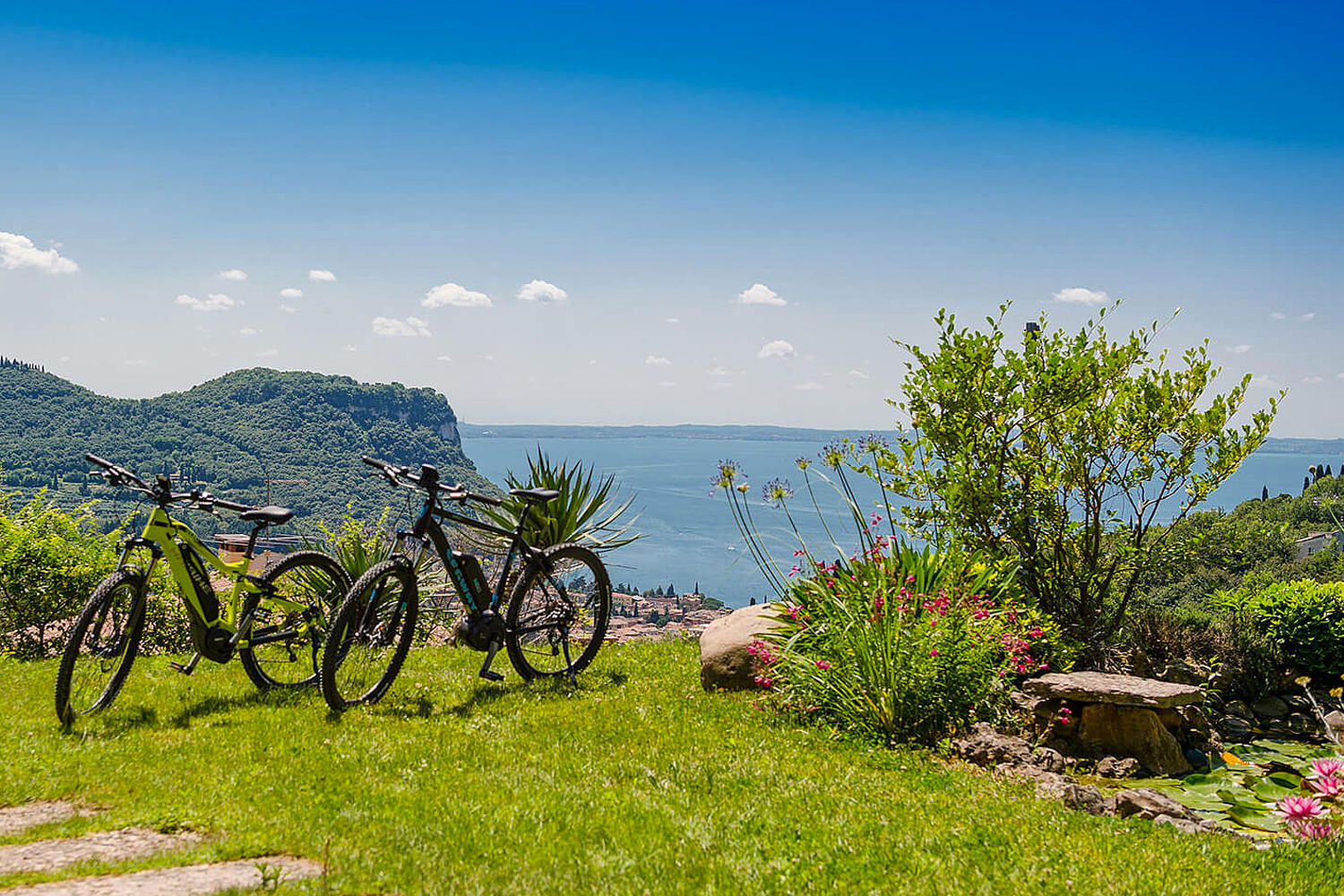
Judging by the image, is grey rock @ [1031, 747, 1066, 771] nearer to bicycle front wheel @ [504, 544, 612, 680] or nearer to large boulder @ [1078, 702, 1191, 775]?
large boulder @ [1078, 702, 1191, 775]

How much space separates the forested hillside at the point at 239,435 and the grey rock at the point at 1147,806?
35243 mm

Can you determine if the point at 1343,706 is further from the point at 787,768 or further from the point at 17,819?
the point at 17,819

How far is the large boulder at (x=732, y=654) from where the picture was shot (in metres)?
6.79

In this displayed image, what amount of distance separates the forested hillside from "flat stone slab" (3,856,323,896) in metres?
34.0

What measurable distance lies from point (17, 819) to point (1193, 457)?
8.05 metres

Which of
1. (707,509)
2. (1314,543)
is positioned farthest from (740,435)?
(1314,543)

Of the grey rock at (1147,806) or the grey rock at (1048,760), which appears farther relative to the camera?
the grey rock at (1048,760)

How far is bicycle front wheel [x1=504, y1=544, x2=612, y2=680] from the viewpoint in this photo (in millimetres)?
6680

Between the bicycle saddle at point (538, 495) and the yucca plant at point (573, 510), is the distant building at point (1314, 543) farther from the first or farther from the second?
the bicycle saddle at point (538, 495)

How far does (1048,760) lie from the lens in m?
5.05

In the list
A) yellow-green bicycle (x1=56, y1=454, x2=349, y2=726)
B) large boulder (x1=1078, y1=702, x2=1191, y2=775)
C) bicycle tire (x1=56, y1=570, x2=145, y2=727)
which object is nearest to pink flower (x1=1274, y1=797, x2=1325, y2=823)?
large boulder (x1=1078, y1=702, x2=1191, y2=775)

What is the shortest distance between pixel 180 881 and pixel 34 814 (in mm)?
1337

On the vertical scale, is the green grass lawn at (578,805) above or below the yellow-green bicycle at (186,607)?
below

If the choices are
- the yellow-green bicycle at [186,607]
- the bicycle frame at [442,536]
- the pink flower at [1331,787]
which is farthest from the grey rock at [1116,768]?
the yellow-green bicycle at [186,607]
